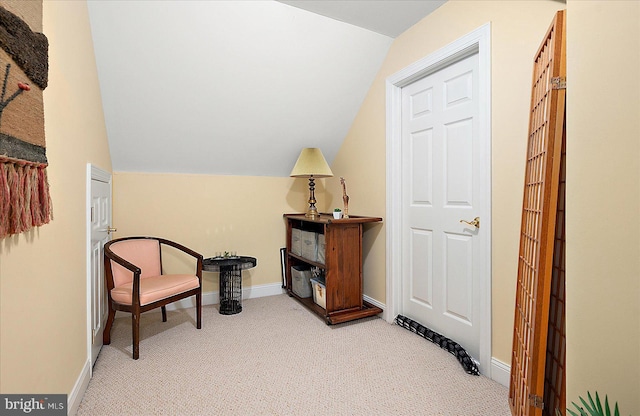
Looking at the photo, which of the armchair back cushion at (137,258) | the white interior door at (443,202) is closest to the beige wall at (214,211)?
the armchair back cushion at (137,258)

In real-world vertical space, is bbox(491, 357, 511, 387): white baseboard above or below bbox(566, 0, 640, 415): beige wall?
below

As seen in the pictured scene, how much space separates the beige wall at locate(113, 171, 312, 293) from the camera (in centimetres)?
303

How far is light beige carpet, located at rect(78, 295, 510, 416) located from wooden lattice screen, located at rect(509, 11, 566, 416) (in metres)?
0.44

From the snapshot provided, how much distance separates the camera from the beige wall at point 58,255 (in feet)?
3.37

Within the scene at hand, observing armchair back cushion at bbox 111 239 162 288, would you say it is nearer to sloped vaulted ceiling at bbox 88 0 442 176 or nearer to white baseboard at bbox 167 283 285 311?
white baseboard at bbox 167 283 285 311

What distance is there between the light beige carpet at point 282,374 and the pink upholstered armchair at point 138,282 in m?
0.23

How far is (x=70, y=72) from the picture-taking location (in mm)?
1634

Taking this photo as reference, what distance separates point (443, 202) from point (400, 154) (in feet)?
1.97

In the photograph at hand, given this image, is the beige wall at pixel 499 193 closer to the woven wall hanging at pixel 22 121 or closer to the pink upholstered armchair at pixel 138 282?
the woven wall hanging at pixel 22 121

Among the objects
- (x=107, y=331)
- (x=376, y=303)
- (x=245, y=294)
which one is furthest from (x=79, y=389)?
(x=376, y=303)

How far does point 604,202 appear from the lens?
924 mm

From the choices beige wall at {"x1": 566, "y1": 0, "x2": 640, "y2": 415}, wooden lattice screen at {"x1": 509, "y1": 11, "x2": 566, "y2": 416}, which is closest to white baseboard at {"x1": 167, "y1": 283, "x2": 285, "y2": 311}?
wooden lattice screen at {"x1": 509, "y1": 11, "x2": 566, "y2": 416}

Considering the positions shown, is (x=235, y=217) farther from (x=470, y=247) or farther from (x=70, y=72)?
(x=470, y=247)

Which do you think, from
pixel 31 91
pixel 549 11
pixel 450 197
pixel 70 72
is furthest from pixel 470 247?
pixel 70 72
